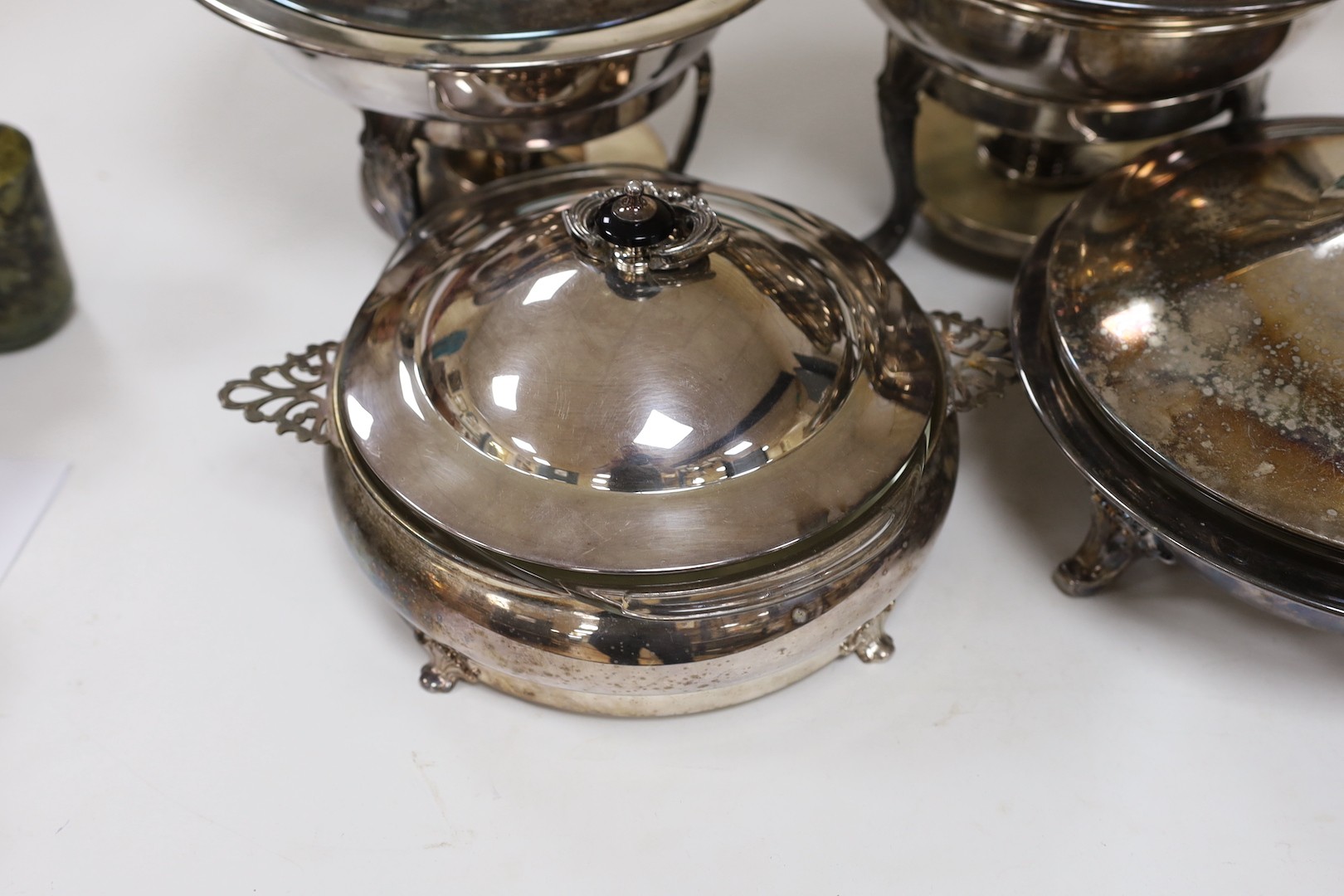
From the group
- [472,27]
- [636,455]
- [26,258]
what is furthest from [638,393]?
[26,258]

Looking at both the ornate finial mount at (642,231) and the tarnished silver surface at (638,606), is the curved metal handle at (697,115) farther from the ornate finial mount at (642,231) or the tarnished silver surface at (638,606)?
the tarnished silver surface at (638,606)

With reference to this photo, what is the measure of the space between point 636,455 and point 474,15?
59 centimetres

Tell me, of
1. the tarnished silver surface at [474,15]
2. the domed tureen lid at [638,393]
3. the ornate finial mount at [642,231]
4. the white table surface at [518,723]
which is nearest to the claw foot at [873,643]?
the white table surface at [518,723]

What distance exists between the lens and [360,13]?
4.45 feet

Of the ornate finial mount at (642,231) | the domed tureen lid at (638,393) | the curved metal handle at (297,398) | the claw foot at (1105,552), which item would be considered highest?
the ornate finial mount at (642,231)

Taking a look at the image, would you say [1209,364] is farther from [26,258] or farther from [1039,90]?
[26,258]

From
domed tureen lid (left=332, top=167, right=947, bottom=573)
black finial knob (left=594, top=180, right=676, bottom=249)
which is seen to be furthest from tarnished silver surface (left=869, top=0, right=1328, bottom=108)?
black finial knob (left=594, top=180, right=676, bottom=249)

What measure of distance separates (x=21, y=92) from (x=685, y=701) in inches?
62.8

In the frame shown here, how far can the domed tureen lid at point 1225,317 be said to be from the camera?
1.13 metres

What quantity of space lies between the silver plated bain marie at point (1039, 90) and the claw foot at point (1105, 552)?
0.51m

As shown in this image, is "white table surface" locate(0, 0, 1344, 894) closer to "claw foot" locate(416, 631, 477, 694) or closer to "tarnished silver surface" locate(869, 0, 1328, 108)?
"claw foot" locate(416, 631, 477, 694)

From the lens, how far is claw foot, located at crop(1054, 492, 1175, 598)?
1.26 metres

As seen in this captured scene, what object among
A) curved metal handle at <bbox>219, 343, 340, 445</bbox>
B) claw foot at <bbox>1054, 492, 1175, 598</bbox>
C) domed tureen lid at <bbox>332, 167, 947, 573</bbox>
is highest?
domed tureen lid at <bbox>332, 167, 947, 573</bbox>

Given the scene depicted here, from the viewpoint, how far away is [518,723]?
129 centimetres
